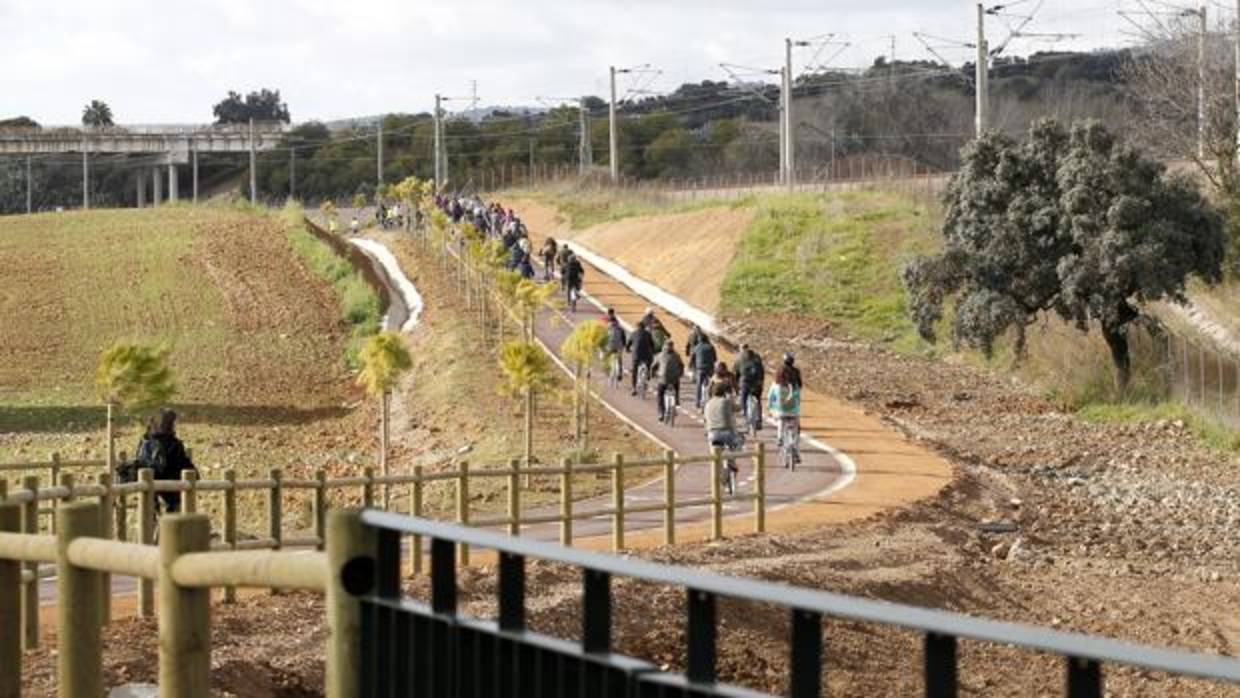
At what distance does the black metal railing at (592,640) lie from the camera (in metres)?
4.91

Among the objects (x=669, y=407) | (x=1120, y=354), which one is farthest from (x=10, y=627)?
(x=1120, y=354)

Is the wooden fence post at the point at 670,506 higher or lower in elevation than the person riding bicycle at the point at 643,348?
lower

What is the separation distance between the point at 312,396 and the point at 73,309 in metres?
15.1

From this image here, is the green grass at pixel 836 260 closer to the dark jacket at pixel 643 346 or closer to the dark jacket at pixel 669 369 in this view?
the dark jacket at pixel 643 346

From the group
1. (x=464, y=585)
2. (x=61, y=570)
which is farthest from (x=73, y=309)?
(x=61, y=570)

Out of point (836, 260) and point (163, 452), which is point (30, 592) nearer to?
point (163, 452)

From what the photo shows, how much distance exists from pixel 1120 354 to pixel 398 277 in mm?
32176

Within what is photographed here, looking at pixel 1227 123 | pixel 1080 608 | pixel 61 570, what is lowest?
pixel 1080 608

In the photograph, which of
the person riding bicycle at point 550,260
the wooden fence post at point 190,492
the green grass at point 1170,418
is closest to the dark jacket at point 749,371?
the green grass at point 1170,418

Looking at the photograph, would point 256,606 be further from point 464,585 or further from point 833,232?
point 833,232

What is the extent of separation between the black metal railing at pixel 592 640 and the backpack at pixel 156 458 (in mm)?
17904

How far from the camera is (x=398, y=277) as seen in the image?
74562mm

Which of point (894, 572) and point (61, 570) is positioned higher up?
point (61, 570)

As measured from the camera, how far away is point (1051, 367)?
50250 mm
